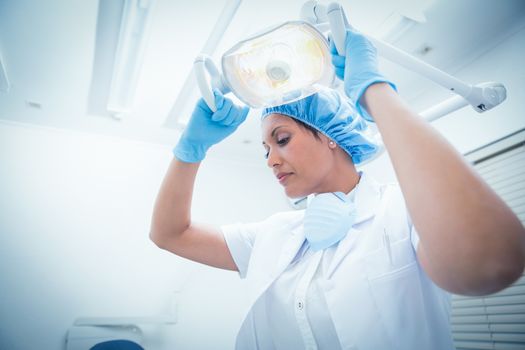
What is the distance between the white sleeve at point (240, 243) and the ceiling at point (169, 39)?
0.97 metres

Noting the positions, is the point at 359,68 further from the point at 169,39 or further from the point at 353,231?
the point at 169,39

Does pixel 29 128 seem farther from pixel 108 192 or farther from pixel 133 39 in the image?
pixel 133 39

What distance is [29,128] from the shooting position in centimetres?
215

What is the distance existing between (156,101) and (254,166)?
124 cm

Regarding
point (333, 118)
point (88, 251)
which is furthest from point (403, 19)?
point (88, 251)

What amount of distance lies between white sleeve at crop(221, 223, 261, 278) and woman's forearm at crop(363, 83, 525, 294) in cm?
76

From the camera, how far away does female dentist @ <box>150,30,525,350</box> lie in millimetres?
470

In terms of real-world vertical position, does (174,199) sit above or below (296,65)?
below

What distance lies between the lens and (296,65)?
0.77 meters

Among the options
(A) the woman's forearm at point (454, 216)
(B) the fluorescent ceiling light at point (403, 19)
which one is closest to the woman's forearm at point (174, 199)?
(A) the woman's forearm at point (454, 216)

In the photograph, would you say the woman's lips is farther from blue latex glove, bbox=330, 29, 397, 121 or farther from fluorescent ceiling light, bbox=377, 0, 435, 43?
fluorescent ceiling light, bbox=377, 0, 435, 43

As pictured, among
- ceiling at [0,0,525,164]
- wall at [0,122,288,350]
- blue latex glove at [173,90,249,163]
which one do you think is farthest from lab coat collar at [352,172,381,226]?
wall at [0,122,288,350]

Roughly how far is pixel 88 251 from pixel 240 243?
1391 mm

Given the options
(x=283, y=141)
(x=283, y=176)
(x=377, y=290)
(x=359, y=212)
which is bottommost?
(x=377, y=290)
